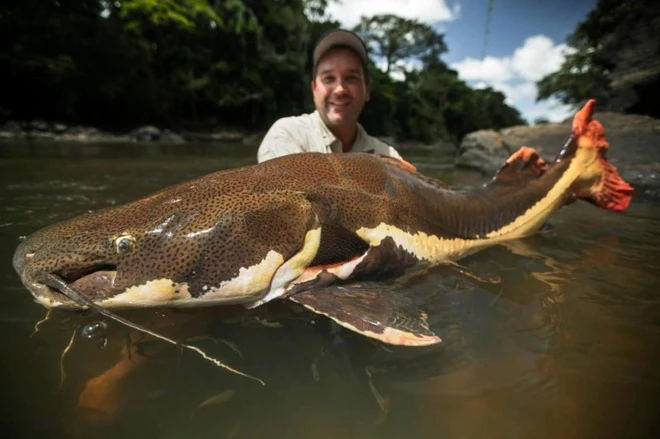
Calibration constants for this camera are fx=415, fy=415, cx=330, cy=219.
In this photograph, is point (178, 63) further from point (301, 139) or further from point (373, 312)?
point (373, 312)

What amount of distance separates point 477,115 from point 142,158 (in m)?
44.9

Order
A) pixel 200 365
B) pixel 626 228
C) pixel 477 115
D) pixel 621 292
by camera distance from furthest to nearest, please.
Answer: pixel 477 115 < pixel 626 228 < pixel 621 292 < pixel 200 365

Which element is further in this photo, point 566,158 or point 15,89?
point 15,89

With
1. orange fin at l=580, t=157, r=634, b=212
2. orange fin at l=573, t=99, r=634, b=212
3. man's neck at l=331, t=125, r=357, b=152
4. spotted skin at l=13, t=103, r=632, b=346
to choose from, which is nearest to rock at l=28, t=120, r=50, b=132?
man's neck at l=331, t=125, r=357, b=152

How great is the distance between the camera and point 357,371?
1.84 meters

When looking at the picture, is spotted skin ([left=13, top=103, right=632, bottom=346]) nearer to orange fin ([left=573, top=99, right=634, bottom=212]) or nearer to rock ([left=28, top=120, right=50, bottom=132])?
orange fin ([left=573, top=99, right=634, bottom=212])

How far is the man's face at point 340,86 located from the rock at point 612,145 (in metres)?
5.50

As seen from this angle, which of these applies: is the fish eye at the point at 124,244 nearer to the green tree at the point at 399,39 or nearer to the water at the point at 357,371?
the water at the point at 357,371

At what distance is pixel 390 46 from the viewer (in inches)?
1799

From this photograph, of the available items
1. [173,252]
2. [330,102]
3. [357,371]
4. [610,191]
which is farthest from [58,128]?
[357,371]

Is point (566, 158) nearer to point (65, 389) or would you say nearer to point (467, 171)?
point (65, 389)

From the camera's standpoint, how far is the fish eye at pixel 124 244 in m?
1.95

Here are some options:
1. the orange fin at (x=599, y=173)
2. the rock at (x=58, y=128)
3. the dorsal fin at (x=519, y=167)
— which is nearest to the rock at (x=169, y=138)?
the rock at (x=58, y=128)

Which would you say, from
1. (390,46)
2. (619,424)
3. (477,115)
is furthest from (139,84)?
(477,115)
